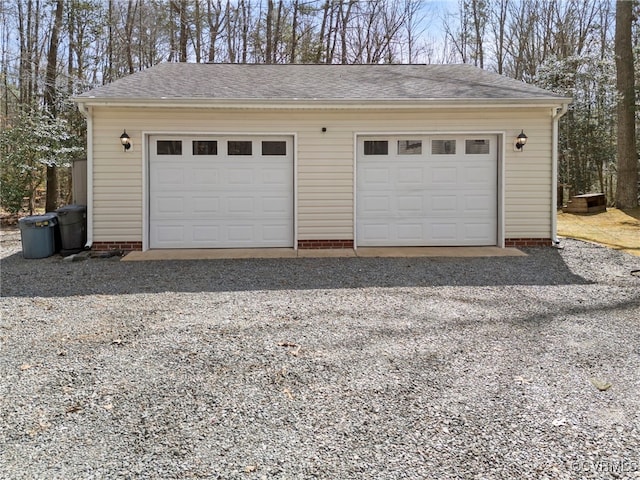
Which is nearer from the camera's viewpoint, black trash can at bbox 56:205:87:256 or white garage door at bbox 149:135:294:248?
black trash can at bbox 56:205:87:256

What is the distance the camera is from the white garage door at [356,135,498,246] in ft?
26.4

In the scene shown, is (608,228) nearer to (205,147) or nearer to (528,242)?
(528,242)

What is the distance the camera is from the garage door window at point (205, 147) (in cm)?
788

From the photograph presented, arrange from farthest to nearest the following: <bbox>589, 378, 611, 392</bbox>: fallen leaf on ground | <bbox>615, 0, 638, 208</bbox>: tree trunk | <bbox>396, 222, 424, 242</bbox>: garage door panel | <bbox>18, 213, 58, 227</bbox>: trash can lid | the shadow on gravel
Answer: <bbox>615, 0, 638, 208</bbox>: tree trunk
<bbox>396, 222, 424, 242</bbox>: garage door panel
<bbox>18, 213, 58, 227</bbox>: trash can lid
the shadow on gravel
<bbox>589, 378, 611, 392</bbox>: fallen leaf on ground

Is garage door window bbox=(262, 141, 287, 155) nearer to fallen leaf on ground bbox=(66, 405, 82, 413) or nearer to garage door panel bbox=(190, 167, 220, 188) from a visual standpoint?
garage door panel bbox=(190, 167, 220, 188)

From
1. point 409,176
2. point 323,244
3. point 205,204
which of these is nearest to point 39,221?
point 205,204

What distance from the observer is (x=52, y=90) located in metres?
13.7

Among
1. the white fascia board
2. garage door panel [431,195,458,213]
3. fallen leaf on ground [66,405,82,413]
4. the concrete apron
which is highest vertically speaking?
the white fascia board

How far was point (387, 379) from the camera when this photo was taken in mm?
2896

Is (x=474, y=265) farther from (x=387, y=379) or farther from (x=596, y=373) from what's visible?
(x=387, y=379)

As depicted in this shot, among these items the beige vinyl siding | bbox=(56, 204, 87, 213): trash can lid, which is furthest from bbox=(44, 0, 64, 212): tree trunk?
the beige vinyl siding

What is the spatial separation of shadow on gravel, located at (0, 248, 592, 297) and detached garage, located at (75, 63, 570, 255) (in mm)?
1054

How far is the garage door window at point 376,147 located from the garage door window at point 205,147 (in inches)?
104

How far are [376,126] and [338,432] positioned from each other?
6387 mm
